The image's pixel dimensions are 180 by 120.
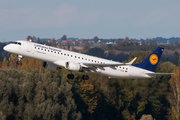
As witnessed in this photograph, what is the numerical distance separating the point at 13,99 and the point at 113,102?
3899 cm

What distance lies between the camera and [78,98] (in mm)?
105188

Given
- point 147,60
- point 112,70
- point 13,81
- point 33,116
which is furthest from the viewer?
point 13,81

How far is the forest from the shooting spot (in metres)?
85.9

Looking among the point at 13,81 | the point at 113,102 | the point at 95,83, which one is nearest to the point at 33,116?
the point at 13,81

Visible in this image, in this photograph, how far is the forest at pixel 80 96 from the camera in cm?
8594

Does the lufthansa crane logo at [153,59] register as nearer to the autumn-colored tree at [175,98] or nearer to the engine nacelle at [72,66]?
the engine nacelle at [72,66]

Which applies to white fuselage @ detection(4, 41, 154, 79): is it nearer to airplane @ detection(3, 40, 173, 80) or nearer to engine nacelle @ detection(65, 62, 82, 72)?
airplane @ detection(3, 40, 173, 80)

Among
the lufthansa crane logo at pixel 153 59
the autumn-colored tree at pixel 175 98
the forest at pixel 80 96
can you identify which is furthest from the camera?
the autumn-colored tree at pixel 175 98

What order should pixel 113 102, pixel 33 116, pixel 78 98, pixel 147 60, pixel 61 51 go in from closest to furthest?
pixel 61 51 → pixel 147 60 → pixel 33 116 → pixel 78 98 → pixel 113 102

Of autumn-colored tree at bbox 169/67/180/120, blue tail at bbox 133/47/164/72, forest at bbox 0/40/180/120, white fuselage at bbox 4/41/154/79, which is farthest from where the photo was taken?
autumn-colored tree at bbox 169/67/180/120

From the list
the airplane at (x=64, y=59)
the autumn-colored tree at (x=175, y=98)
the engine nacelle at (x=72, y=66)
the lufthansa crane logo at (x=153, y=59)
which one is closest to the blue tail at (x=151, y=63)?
the lufthansa crane logo at (x=153, y=59)

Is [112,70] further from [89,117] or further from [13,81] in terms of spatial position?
[89,117]

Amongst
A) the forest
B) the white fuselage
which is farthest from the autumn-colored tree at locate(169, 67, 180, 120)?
the white fuselage

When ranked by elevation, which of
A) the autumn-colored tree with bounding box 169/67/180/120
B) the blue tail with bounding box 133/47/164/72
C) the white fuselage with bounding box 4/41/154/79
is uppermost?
the white fuselage with bounding box 4/41/154/79
